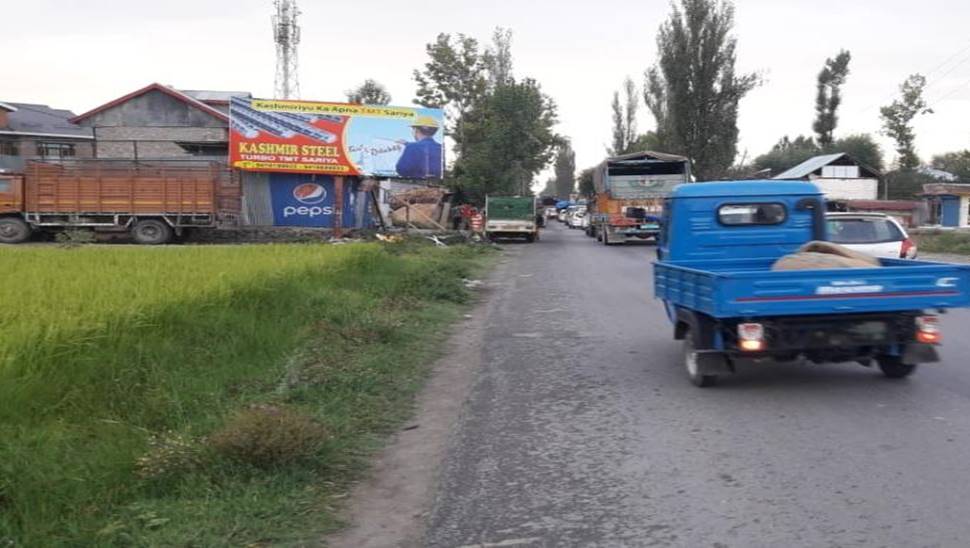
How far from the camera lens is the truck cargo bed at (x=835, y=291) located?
7.32 m

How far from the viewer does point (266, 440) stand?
5375mm

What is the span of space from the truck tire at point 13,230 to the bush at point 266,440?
30.0 m

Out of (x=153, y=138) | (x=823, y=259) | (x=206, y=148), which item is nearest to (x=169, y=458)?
(x=823, y=259)

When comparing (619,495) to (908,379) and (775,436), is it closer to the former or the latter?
(775,436)

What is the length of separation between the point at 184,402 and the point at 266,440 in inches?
56.9

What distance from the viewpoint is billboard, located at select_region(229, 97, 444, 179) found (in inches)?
1345

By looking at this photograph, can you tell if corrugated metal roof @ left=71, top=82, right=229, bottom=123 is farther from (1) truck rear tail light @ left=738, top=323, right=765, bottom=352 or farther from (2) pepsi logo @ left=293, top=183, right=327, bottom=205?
(1) truck rear tail light @ left=738, top=323, right=765, bottom=352

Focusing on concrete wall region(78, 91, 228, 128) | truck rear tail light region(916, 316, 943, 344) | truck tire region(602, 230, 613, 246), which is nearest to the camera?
truck rear tail light region(916, 316, 943, 344)

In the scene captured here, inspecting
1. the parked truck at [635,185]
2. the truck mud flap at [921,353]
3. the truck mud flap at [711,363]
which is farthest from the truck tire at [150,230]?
the truck mud flap at [921,353]

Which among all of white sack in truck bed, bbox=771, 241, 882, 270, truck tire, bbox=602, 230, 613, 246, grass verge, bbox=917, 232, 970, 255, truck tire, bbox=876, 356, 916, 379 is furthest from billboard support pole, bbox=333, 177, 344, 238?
truck tire, bbox=876, 356, 916, 379

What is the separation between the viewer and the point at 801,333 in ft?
24.9

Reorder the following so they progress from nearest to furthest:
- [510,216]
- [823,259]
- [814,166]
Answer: [823,259]
[510,216]
[814,166]

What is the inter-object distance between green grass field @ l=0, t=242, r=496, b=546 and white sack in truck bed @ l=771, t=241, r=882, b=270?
12.3ft

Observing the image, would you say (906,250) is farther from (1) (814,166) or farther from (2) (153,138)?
(1) (814,166)
